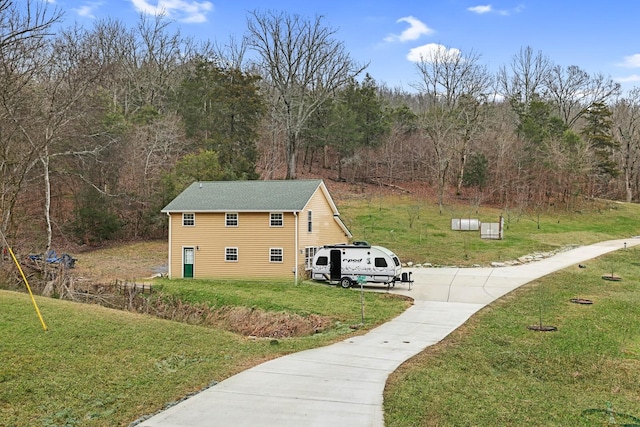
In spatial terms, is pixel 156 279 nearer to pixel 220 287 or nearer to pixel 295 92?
pixel 220 287

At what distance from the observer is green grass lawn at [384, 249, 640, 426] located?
7801mm

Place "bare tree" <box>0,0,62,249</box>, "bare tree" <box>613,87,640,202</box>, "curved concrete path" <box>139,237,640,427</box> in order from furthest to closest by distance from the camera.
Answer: "bare tree" <box>613,87,640,202</box>
"bare tree" <box>0,0,62,249</box>
"curved concrete path" <box>139,237,640,427</box>

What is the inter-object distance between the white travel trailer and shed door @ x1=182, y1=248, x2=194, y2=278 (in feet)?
22.5

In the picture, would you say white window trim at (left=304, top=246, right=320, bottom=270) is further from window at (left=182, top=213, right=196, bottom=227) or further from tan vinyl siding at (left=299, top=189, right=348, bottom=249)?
window at (left=182, top=213, right=196, bottom=227)

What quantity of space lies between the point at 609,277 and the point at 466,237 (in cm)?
1259

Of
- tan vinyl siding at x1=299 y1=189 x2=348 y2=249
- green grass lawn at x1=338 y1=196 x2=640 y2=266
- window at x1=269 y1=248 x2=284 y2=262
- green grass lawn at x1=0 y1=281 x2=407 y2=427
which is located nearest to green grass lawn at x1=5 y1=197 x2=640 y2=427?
green grass lawn at x1=0 y1=281 x2=407 y2=427

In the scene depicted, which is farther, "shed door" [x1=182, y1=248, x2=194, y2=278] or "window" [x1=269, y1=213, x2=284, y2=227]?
"shed door" [x1=182, y1=248, x2=194, y2=278]

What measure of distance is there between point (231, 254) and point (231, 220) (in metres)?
1.70

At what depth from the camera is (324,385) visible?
8977 millimetres

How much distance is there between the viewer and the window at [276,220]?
80.3 ft

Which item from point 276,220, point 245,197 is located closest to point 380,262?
point 276,220

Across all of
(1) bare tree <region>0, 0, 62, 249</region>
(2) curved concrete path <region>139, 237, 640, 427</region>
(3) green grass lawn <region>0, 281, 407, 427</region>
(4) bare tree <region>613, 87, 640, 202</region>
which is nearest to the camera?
(2) curved concrete path <region>139, 237, 640, 427</region>

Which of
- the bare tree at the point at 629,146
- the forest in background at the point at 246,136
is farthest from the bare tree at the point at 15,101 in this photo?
the bare tree at the point at 629,146

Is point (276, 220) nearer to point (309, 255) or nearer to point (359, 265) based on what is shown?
point (309, 255)
